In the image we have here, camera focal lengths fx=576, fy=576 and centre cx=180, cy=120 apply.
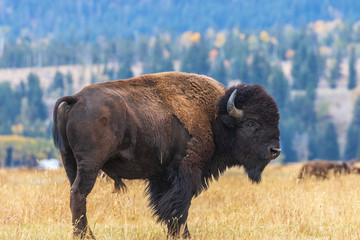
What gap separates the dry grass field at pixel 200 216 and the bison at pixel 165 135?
0.61 meters

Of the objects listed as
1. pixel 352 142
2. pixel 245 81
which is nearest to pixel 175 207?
pixel 352 142

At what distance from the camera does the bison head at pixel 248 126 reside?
773 cm

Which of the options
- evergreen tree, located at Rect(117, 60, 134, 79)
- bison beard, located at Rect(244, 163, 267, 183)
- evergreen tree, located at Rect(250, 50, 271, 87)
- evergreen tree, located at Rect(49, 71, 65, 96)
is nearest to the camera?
bison beard, located at Rect(244, 163, 267, 183)

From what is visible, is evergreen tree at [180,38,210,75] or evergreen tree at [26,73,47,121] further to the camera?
evergreen tree at [180,38,210,75]

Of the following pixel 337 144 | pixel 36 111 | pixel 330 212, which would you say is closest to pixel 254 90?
pixel 330 212

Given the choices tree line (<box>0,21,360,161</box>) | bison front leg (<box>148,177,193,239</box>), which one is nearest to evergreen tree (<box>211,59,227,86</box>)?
tree line (<box>0,21,360,161</box>)

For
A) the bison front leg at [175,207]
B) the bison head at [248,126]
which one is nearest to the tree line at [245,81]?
the bison head at [248,126]

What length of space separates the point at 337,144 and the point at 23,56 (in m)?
114

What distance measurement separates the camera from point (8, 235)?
23.1 ft

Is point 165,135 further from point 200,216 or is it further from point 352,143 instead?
point 352,143

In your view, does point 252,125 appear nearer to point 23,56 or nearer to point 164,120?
point 164,120

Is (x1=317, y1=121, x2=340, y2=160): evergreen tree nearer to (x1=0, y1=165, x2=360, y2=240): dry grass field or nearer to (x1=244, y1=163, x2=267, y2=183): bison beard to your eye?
(x1=0, y1=165, x2=360, y2=240): dry grass field

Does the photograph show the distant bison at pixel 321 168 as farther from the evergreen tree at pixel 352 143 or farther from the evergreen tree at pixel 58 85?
the evergreen tree at pixel 58 85

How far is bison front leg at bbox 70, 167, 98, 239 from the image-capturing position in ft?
21.5
